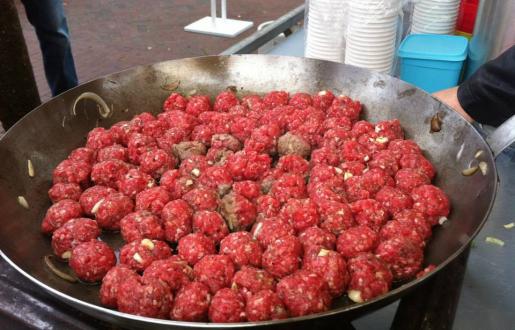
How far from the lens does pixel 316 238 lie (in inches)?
55.5

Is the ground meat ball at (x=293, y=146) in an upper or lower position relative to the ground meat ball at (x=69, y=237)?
upper

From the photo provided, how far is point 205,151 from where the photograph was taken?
1.90 meters

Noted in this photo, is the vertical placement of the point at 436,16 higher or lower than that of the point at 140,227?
higher

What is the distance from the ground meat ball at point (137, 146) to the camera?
1.83m

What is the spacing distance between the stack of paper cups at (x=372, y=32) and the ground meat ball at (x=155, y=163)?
4.15 feet

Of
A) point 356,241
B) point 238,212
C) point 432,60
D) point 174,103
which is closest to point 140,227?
point 238,212

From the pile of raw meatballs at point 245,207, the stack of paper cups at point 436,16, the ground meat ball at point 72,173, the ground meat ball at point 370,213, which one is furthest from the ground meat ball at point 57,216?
the stack of paper cups at point 436,16

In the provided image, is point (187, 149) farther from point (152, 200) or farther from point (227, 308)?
point (227, 308)

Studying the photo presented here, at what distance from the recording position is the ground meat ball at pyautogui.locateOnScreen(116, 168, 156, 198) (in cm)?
165

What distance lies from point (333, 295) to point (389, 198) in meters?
0.45

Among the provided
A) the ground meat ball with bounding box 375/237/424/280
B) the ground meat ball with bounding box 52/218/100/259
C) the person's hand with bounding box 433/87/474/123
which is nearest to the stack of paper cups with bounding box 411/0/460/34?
the person's hand with bounding box 433/87/474/123

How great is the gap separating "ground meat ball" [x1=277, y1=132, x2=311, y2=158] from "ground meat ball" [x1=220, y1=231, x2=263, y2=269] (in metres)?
0.54

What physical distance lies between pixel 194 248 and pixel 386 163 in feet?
2.61

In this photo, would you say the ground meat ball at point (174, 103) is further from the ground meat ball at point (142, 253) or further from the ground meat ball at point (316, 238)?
the ground meat ball at point (316, 238)
